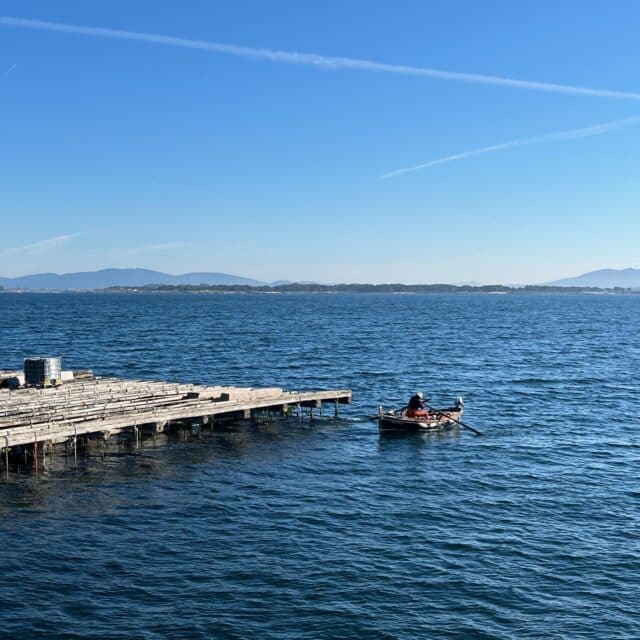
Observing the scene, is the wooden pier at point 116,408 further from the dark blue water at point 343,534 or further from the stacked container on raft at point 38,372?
the dark blue water at point 343,534

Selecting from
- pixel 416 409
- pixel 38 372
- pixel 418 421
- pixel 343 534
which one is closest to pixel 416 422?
pixel 418 421

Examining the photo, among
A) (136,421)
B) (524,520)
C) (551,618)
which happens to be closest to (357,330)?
(136,421)

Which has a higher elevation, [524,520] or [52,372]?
[52,372]

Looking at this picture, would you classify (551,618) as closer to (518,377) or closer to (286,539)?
(286,539)

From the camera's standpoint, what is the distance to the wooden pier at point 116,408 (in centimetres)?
4481

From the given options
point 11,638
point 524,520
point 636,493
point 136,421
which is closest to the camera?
point 11,638

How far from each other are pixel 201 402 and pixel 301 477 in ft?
45.0

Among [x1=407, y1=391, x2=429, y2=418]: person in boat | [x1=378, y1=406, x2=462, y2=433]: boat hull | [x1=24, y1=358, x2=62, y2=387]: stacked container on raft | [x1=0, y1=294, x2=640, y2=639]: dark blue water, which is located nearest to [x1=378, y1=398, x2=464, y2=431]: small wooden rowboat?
[x1=378, y1=406, x2=462, y2=433]: boat hull

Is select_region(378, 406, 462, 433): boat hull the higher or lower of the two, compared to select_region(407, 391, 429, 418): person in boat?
lower

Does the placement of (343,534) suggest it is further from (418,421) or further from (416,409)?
(416,409)

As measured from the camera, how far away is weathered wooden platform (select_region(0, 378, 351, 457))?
44969 mm

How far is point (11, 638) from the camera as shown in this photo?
24.6 meters

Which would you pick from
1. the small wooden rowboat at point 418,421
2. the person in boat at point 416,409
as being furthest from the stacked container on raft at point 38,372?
the person in boat at point 416,409

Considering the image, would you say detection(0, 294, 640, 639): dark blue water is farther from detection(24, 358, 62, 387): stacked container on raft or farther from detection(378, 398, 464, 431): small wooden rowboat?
detection(24, 358, 62, 387): stacked container on raft
